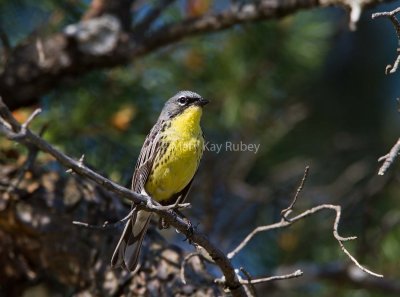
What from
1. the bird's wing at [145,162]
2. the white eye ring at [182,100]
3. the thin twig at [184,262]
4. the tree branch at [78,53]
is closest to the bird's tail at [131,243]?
the bird's wing at [145,162]

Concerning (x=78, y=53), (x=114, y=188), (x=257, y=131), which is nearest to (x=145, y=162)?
(x=78, y=53)

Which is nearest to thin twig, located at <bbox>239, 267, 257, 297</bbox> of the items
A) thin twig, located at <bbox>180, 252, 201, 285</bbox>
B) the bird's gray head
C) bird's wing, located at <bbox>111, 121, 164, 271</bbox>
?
thin twig, located at <bbox>180, 252, 201, 285</bbox>

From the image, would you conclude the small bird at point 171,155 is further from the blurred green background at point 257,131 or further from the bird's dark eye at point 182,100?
the blurred green background at point 257,131

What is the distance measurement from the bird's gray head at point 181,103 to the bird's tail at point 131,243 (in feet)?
2.48

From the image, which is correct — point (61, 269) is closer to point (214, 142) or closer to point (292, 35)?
point (214, 142)

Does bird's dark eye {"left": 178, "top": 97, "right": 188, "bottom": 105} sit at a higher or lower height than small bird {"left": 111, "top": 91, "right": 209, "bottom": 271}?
higher

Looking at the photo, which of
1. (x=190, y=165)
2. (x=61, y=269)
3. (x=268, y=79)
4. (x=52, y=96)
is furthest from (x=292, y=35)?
(x=61, y=269)

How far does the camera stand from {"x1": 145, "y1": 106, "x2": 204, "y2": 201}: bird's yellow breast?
167 inches

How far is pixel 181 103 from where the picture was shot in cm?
456

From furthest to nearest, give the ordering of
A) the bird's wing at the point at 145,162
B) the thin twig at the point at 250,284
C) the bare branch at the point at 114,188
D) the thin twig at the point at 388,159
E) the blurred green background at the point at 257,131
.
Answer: the blurred green background at the point at 257,131 < the bird's wing at the point at 145,162 < the thin twig at the point at 250,284 < the thin twig at the point at 388,159 < the bare branch at the point at 114,188

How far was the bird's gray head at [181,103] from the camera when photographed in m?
4.52

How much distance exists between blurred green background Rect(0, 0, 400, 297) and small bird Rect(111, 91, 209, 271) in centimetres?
20

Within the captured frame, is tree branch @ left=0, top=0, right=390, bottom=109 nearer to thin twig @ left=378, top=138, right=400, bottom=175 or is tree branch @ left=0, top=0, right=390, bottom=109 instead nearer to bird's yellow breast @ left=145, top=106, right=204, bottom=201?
bird's yellow breast @ left=145, top=106, right=204, bottom=201

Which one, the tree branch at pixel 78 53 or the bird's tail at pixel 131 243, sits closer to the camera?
the bird's tail at pixel 131 243
